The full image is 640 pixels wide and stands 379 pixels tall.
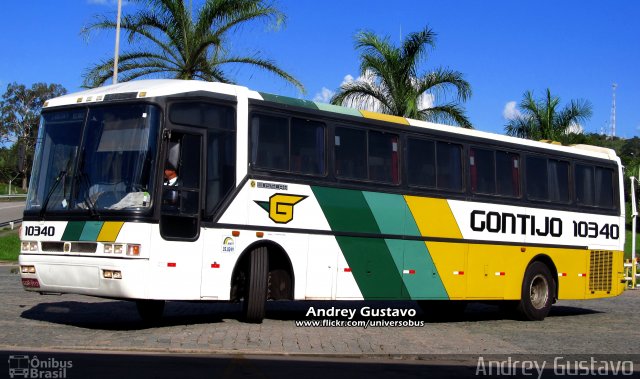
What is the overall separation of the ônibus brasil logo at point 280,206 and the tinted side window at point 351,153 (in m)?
1.13

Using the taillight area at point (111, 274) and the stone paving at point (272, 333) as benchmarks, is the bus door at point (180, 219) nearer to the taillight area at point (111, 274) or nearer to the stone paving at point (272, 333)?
the taillight area at point (111, 274)

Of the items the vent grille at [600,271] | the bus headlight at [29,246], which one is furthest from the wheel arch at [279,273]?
the vent grille at [600,271]

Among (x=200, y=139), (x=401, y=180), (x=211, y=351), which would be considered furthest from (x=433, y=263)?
(x=211, y=351)

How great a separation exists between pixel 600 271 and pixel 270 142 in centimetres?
964

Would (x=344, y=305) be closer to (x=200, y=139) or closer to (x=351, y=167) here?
(x=351, y=167)

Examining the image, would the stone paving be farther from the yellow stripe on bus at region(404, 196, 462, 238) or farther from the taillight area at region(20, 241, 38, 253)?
the yellow stripe on bus at region(404, 196, 462, 238)

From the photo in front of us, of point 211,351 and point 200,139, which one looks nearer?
point 211,351

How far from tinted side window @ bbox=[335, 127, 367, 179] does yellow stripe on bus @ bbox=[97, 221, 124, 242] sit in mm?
4089

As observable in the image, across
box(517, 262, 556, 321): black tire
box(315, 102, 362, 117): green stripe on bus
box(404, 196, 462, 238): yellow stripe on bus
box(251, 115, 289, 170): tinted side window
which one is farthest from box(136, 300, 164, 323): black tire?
box(517, 262, 556, 321): black tire

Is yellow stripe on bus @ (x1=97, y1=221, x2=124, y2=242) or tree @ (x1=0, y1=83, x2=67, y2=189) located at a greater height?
tree @ (x1=0, y1=83, x2=67, y2=189)

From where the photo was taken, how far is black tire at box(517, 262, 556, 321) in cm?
1789

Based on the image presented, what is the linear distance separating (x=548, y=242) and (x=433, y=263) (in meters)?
3.57

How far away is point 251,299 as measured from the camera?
1317cm

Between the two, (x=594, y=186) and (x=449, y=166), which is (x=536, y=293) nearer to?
(x=594, y=186)
